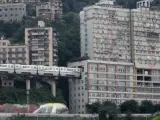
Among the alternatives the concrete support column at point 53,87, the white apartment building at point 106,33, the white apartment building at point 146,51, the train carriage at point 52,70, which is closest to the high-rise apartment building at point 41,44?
the white apartment building at point 106,33

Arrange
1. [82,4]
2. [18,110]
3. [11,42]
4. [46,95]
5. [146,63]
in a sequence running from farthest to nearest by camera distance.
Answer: [82,4] → [11,42] → [146,63] → [46,95] → [18,110]

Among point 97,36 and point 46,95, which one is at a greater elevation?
point 97,36

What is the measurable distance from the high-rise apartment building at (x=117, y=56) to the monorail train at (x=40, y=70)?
4.32 feet

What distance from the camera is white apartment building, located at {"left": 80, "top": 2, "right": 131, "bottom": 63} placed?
70625mm

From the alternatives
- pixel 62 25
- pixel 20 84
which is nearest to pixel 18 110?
pixel 20 84

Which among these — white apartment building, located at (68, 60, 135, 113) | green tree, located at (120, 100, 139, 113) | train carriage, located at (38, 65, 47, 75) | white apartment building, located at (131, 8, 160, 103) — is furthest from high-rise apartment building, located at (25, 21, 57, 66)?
green tree, located at (120, 100, 139, 113)

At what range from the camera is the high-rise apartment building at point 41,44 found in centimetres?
7375

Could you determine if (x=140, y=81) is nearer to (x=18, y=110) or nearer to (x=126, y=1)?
(x=18, y=110)

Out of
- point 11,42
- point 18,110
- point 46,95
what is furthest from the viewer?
point 11,42

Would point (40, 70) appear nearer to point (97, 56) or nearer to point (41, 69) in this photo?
point (41, 69)

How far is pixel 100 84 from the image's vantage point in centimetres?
6900

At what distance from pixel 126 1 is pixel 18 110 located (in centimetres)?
3793

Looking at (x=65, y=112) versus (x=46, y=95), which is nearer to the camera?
(x=65, y=112)

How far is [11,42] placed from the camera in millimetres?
78000
